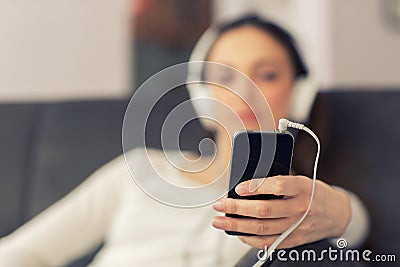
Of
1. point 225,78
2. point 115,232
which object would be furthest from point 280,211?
point 115,232

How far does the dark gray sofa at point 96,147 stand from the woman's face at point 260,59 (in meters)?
0.13

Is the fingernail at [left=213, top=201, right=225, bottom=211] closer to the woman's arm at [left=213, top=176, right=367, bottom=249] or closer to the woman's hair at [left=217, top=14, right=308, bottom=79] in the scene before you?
the woman's arm at [left=213, top=176, right=367, bottom=249]

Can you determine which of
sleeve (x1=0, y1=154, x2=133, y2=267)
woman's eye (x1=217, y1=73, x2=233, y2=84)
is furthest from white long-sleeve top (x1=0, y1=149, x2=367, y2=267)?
woman's eye (x1=217, y1=73, x2=233, y2=84)

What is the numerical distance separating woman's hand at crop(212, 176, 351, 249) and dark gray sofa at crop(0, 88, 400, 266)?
41cm

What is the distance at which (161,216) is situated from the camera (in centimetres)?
93

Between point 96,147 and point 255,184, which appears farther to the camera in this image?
point 96,147

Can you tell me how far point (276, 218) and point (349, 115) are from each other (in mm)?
614

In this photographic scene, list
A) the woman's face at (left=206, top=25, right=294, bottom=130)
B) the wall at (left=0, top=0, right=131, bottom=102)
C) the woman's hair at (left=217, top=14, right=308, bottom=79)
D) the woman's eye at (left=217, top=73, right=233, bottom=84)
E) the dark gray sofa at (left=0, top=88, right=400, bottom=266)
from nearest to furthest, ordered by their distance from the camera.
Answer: the woman's eye at (left=217, top=73, right=233, bottom=84)
the woman's face at (left=206, top=25, right=294, bottom=130)
the woman's hair at (left=217, top=14, right=308, bottom=79)
the dark gray sofa at (left=0, top=88, right=400, bottom=266)
the wall at (left=0, top=0, right=131, bottom=102)

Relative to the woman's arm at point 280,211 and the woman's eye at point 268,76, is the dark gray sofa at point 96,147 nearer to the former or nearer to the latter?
the woman's eye at point 268,76

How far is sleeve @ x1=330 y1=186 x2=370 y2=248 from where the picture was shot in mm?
689

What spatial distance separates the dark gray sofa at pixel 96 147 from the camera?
1061 mm

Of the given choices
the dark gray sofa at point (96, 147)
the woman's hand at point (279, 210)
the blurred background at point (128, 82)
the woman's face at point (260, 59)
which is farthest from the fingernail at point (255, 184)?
the dark gray sofa at point (96, 147)

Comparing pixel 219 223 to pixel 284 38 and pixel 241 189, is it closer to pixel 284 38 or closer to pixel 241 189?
pixel 241 189

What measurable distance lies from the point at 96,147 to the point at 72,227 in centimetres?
Answer: 23
